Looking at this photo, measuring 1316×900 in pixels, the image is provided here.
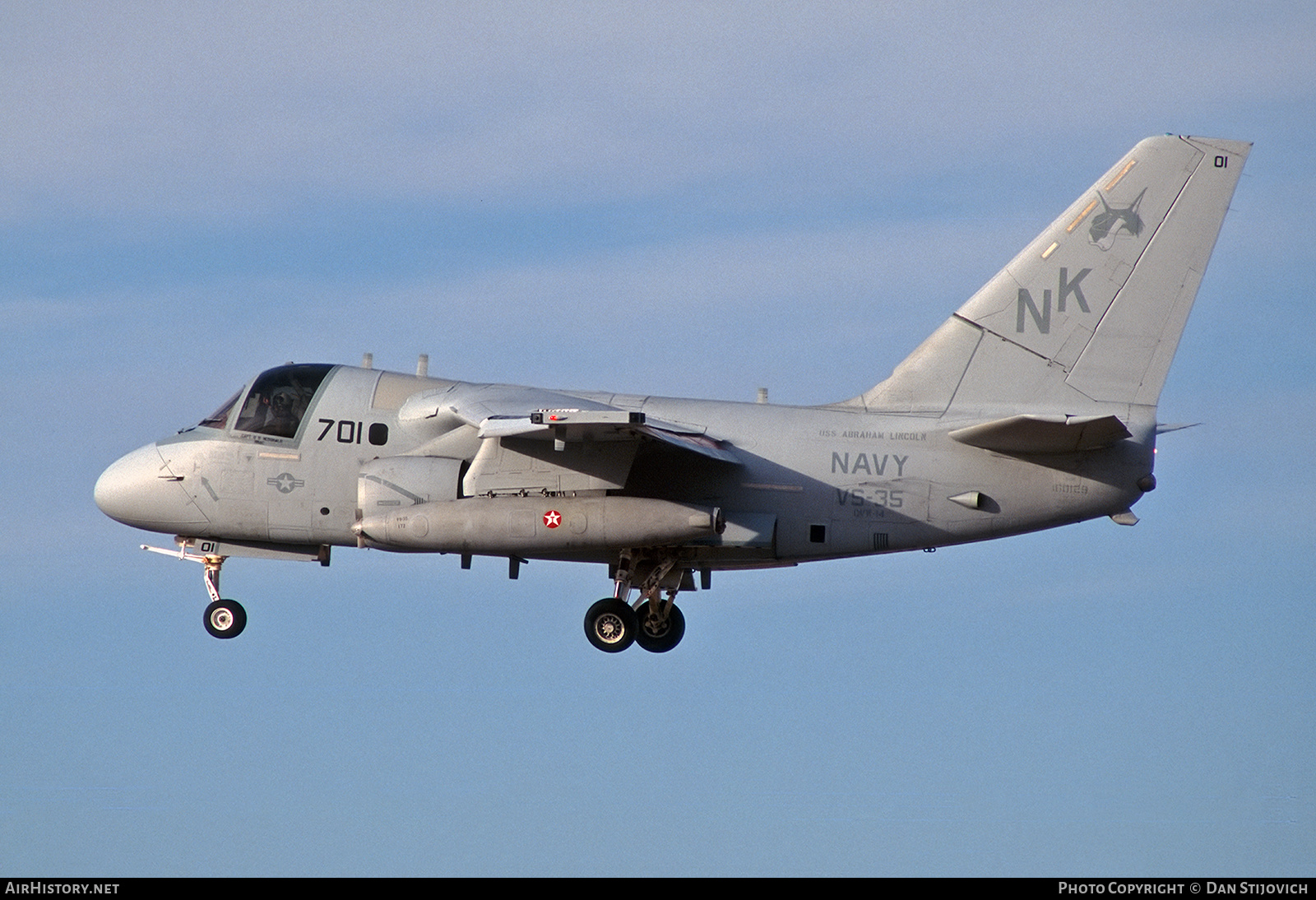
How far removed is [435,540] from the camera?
21562 millimetres

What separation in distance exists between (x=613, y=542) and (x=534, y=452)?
5.11ft

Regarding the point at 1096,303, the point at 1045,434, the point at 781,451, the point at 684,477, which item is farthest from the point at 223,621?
the point at 1096,303

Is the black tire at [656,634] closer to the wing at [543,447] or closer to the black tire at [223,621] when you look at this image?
the wing at [543,447]

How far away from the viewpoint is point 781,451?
2242 centimetres

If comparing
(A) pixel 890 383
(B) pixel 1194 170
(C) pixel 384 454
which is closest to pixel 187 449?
(C) pixel 384 454

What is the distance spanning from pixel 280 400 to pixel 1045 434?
403 inches

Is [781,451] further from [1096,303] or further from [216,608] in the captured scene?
[216,608]

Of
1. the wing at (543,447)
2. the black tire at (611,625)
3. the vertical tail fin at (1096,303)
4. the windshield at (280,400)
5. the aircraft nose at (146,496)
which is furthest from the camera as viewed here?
the aircraft nose at (146,496)

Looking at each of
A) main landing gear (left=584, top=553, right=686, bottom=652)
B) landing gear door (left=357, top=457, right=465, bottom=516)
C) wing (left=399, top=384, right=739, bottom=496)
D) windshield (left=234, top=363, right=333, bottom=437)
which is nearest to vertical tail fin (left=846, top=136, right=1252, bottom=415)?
wing (left=399, top=384, right=739, bottom=496)

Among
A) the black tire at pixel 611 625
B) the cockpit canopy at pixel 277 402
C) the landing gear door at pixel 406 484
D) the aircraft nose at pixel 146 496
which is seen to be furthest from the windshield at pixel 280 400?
the black tire at pixel 611 625

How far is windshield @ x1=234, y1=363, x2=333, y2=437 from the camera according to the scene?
2339 cm

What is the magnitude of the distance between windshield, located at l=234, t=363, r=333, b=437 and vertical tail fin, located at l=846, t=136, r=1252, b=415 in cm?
768

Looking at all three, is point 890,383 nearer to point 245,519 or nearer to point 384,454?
point 384,454

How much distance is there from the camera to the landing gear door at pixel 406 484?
2206cm
